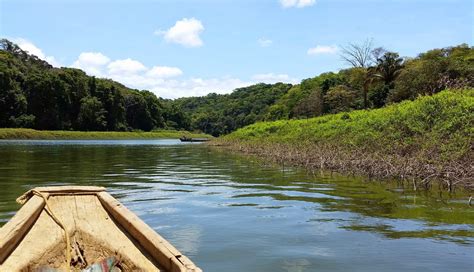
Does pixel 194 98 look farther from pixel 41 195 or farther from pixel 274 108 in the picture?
pixel 41 195

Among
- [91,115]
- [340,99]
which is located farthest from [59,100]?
[340,99]

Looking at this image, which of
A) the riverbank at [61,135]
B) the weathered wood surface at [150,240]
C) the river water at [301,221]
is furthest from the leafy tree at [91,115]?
the weathered wood surface at [150,240]

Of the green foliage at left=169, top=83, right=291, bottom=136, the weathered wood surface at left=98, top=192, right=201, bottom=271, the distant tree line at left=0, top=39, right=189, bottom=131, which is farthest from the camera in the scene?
the green foliage at left=169, top=83, right=291, bottom=136

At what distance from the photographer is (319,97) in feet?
197

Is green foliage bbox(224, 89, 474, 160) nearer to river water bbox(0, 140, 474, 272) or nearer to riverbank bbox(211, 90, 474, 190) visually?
riverbank bbox(211, 90, 474, 190)

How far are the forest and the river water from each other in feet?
44.6

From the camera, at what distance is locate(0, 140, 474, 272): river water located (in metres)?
5.61

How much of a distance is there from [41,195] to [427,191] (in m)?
8.58

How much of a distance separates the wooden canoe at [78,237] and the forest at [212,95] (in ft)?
64.3

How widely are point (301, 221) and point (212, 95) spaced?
168 metres

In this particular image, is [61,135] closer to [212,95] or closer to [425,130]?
[425,130]

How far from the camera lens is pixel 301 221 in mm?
7891

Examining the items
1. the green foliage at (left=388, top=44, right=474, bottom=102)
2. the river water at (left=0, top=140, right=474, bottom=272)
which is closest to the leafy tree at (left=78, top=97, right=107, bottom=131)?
the green foliage at (left=388, top=44, right=474, bottom=102)

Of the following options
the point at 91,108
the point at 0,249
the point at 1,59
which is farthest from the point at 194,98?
the point at 0,249
